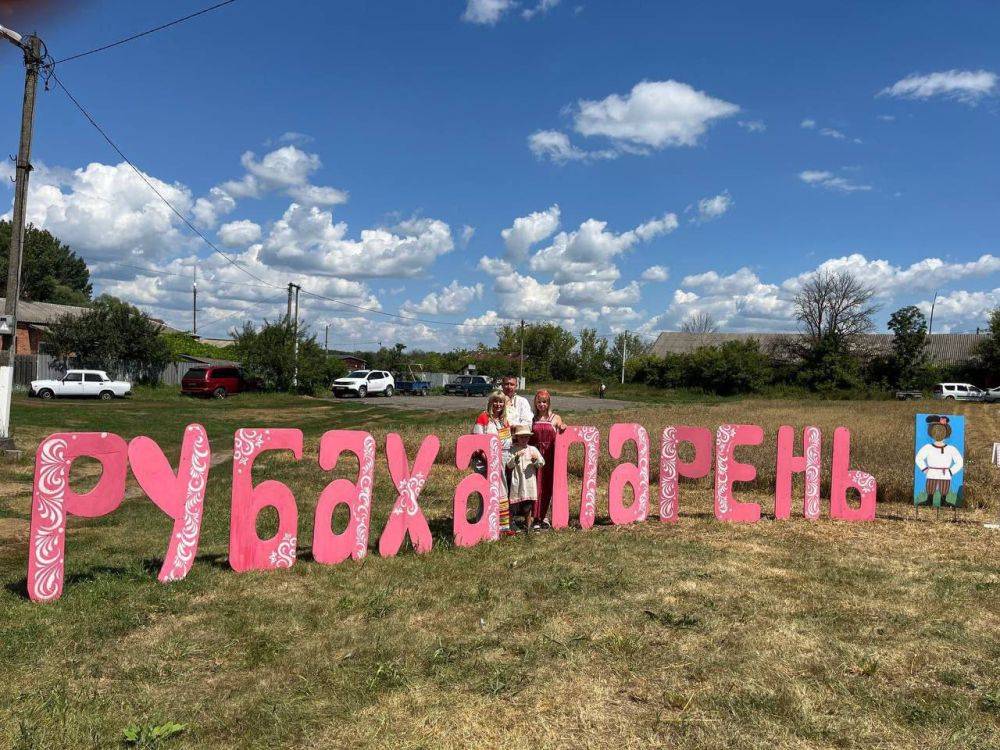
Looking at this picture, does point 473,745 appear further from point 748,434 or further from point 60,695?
point 748,434

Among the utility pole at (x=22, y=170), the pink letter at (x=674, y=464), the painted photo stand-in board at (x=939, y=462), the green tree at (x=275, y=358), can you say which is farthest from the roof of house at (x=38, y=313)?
the painted photo stand-in board at (x=939, y=462)

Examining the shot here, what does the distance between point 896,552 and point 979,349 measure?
56022mm

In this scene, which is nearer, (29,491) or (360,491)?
(360,491)

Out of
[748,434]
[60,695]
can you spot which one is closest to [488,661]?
[60,695]

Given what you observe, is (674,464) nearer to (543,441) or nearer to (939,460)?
(543,441)

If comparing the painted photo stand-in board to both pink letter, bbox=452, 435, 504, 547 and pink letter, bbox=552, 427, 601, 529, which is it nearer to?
pink letter, bbox=552, 427, 601, 529

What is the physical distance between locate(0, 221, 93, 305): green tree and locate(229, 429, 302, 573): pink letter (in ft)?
208

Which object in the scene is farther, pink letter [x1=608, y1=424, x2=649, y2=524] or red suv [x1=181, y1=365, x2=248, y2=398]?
red suv [x1=181, y1=365, x2=248, y2=398]

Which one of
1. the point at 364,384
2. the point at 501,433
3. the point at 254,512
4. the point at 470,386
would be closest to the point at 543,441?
the point at 501,433

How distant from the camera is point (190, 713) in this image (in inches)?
131

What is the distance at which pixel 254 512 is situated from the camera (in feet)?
18.8

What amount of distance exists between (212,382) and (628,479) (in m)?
29.9

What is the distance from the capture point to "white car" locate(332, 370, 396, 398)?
3916 centimetres

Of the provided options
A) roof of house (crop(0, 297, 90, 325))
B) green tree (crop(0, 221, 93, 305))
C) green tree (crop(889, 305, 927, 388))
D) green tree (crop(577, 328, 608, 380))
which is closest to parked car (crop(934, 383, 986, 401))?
green tree (crop(889, 305, 927, 388))
